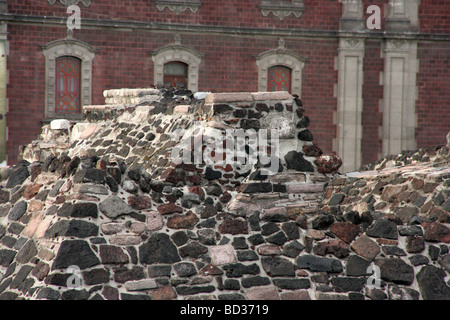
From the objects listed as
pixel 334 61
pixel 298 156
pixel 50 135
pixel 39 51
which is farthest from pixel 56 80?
pixel 298 156

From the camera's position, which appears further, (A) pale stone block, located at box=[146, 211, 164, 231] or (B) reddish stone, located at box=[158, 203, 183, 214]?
(B) reddish stone, located at box=[158, 203, 183, 214]

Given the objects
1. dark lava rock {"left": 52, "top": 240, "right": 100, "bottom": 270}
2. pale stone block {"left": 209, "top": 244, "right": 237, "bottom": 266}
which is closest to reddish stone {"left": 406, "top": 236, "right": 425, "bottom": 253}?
pale stone block {"left": 209, "top": 244, "right": 237, "bottom": 266}

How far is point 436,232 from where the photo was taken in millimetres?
7227

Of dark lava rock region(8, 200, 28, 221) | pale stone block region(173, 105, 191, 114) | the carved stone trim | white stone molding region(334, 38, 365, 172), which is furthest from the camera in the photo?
white stone molding region(334, 38, 365, 172)

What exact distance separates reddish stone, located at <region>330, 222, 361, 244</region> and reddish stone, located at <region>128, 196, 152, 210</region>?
1779 mm

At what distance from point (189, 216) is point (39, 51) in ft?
42.9

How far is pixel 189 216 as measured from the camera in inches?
282

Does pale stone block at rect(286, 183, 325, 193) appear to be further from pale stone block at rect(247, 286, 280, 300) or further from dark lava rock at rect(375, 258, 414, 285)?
pale stone block at rect(247, 286, 280, 300)

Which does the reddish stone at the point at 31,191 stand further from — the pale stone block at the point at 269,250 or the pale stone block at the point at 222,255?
the pale stone block at the point at 269,250

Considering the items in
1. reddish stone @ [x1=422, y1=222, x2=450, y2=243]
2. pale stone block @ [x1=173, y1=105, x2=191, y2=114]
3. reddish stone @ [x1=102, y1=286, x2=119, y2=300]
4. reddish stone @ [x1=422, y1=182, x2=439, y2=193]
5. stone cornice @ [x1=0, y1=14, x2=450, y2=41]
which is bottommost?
reddish stone @ [x1=102, y1=286, x2=119, y2=300]

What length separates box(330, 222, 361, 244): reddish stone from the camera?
23.4ft

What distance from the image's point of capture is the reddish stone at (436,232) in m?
7.18

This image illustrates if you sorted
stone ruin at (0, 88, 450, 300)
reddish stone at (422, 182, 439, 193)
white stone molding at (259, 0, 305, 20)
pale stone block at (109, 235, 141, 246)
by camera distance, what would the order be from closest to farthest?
stone ruin at (0, 88, 450, 300)
pale stone block at (109, 235, 141, 246)
reddish stone at (422, 182, 439, 193)
white stone molding at (259, 0, 305, 20)

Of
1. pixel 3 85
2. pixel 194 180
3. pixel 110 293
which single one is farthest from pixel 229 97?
pixel 3 85
